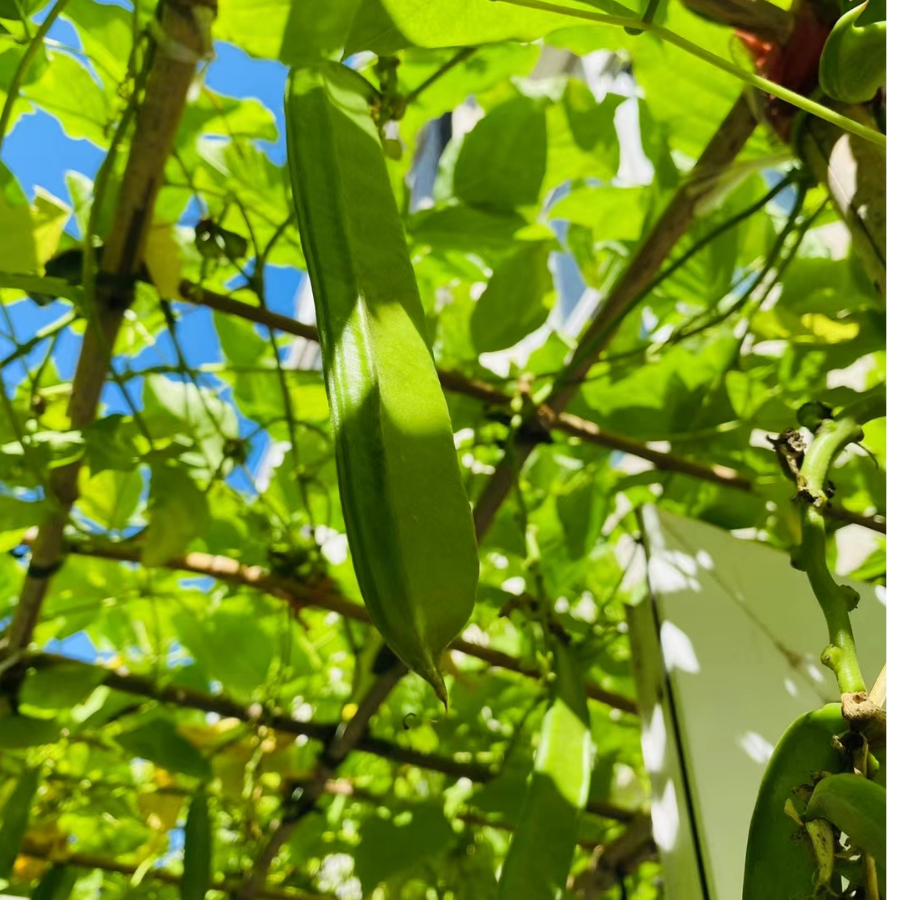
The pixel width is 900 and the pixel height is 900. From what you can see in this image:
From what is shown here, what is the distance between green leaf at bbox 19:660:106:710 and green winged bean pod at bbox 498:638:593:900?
16.3 inches

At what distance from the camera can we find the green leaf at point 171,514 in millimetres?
660

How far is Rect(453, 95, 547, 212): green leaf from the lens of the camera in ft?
2.24

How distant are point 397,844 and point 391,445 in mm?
639

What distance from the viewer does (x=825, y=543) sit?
0.30m

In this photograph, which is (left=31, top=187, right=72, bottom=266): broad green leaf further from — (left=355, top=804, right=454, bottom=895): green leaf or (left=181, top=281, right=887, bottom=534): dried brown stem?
(left=355, top=804, right=454, bottom=895): green leaf

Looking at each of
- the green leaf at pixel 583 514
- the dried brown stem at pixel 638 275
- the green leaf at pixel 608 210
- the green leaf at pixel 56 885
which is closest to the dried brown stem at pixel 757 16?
the dried brown stem at pixel 638 275

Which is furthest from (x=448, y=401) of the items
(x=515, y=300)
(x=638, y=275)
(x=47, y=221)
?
(x=47, y=221)

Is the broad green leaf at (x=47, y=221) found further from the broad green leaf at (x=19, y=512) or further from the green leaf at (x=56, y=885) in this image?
Result: the green leaf at (x=56, y=885)

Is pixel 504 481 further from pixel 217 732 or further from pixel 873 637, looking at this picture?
pixel 217 732

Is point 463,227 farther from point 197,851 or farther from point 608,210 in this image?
point 197,851

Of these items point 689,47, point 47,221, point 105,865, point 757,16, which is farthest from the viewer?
point 105,865

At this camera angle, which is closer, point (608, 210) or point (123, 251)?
point (123, 251)

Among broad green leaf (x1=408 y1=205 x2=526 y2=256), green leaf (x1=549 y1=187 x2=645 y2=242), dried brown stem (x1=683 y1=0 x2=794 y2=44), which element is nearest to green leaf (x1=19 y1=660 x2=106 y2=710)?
broad green leaf (x1=408 y1=205 x2=526 y2=256)
